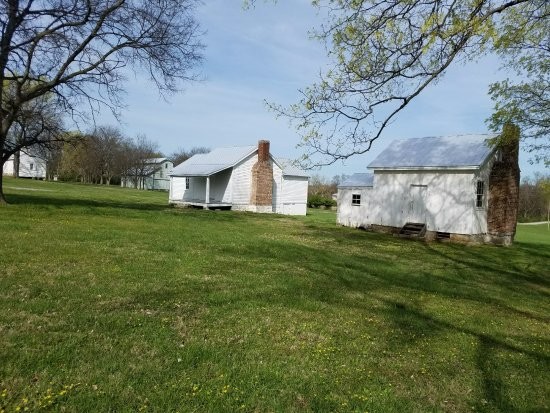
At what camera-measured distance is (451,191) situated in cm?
2341

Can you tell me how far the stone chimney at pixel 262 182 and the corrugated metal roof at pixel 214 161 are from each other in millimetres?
864

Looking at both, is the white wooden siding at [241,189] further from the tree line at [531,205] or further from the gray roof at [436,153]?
the tree line at [531,205]

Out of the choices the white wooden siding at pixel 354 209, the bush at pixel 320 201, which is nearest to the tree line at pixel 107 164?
the bush at pixel 320 201

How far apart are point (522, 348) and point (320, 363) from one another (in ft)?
11.1

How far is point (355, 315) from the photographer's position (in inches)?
300

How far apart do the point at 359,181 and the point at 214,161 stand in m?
14.5

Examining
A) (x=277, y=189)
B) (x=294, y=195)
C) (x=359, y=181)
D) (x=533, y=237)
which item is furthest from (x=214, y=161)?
(x=533, y=237)

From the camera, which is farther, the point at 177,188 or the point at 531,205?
the point at 531,205

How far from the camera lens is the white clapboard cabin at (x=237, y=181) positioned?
37156mm

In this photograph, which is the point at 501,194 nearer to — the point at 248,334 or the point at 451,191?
the point at 451,191

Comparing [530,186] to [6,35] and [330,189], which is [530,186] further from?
[6,35]

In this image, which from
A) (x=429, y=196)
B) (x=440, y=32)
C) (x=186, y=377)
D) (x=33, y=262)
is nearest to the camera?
(x=186, y=377)

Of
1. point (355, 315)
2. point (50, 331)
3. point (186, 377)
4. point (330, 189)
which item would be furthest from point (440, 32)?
point (330, 189)

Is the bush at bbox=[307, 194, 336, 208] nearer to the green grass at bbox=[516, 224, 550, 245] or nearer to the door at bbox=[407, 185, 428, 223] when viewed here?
the green grass at bbox=[516, 224, 550, 245]
